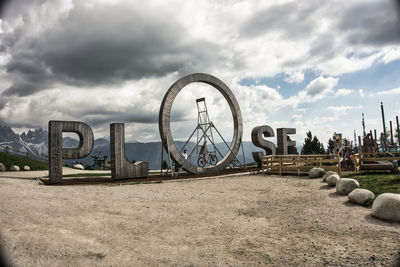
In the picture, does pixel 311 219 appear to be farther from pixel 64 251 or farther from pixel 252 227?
pixel 64 251

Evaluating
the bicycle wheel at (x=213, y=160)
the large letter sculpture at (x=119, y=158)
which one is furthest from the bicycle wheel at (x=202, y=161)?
the large letter sculpture at (x=119, y=158)

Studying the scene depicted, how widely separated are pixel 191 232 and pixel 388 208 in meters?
4.61

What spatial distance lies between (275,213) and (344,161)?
14.9m

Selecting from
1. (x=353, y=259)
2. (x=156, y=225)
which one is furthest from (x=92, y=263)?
(x=353, y=259)

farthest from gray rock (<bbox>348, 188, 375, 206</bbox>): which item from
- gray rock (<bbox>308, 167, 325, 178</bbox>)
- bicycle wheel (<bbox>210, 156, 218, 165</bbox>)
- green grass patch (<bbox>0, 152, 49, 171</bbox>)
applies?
green grass patch (<bbox>0, 152, 49, 171</bbox>)

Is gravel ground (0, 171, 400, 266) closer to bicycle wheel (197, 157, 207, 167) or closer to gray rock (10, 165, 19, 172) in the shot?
bicycle wheel (197, 157, 207, 167)

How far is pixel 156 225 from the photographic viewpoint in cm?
596

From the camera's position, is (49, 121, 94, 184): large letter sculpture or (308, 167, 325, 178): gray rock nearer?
(49, 121, 94, 184): large letter sculpture

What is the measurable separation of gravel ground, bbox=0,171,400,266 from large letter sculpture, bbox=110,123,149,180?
5.61m

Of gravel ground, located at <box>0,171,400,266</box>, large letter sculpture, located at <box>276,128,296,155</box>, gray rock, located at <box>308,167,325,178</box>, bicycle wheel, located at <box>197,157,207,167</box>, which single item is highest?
large letter sculpture, located at <box>276,128,296,155</box>

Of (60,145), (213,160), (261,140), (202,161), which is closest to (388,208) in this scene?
(60,145)

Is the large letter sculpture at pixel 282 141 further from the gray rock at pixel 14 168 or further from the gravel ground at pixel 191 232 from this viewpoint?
the gray rock at pixel 14 168

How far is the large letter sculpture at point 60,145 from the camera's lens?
496 inches

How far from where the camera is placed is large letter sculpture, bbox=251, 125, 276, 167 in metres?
21.3
